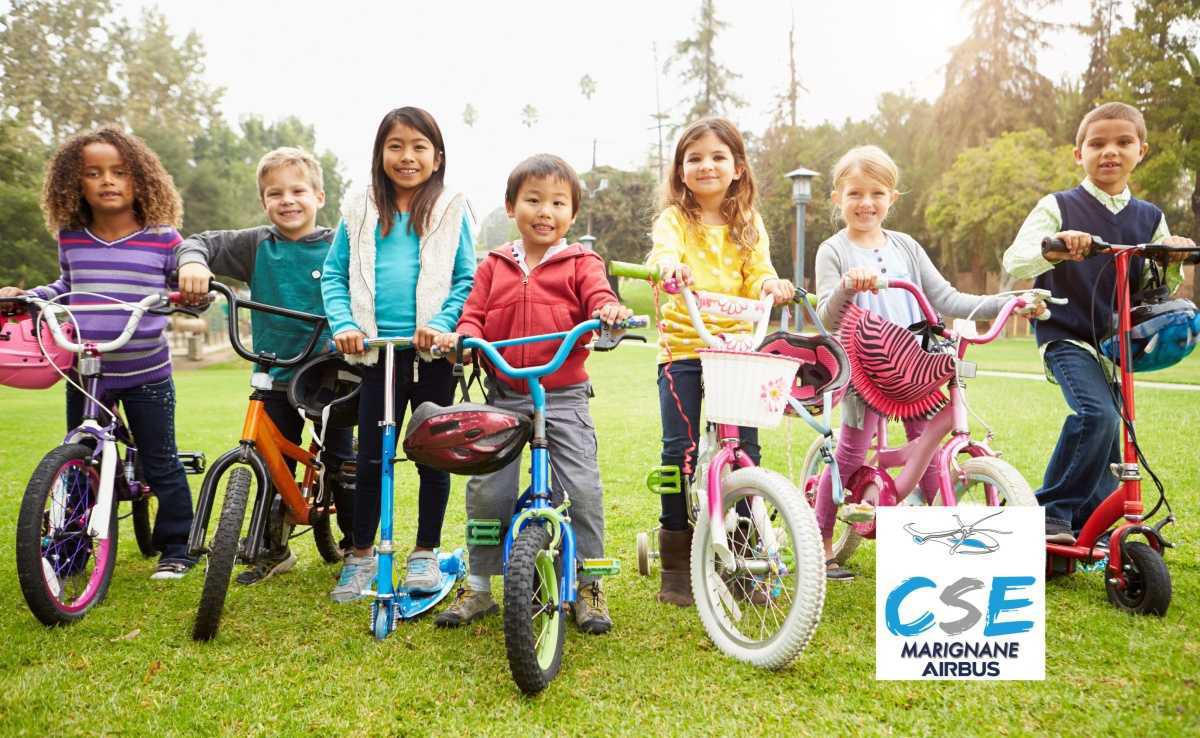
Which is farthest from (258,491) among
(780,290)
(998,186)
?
(998,186)

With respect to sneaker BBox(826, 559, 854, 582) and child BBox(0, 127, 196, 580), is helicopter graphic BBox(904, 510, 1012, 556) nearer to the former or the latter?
sneaker BBox(826, 559, 854, 582)

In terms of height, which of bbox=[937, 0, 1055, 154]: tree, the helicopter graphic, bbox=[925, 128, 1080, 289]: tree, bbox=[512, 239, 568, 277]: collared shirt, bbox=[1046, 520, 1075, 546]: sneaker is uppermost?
bbox=[937, 0, 1055, 154]: tree

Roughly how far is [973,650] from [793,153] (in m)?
35.4

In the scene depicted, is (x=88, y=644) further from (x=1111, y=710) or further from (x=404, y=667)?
(x=1111, y=710)

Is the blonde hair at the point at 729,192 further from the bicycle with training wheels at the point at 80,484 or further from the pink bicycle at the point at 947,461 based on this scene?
the bicycle with training wheels at the point at 80,484

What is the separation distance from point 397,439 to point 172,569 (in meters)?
1.31

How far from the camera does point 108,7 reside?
1174 inches

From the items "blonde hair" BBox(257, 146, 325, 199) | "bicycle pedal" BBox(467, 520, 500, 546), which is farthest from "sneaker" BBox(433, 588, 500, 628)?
"blonde hair" BBox(257, 146, 325, 199)

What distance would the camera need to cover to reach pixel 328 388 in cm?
342

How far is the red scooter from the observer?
288 centimetres

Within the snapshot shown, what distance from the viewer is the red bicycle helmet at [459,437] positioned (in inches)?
99.3

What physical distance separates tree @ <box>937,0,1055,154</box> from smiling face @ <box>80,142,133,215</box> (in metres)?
33.0

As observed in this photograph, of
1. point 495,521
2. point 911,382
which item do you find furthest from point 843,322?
point 495,521

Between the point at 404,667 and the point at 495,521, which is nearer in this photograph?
the point at 404,667
